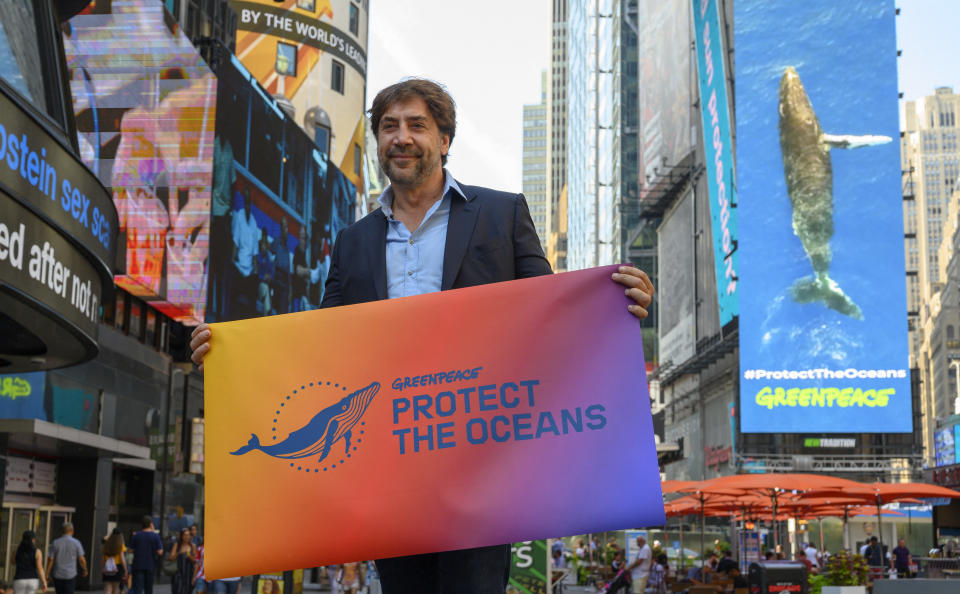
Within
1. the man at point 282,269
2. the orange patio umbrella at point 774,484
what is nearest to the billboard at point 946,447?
the orange patio umbrella at point 774,484

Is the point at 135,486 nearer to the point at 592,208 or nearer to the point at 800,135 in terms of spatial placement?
the point at 800,135

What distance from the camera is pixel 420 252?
12.7ft

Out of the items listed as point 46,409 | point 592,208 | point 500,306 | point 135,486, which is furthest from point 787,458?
point 592,208

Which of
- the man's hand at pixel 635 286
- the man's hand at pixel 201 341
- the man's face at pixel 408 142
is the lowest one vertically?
the man's hand at pixel 201 341

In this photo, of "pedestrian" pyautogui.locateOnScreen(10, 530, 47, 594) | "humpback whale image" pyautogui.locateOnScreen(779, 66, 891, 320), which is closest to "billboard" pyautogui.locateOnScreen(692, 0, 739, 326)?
"humpback whale image" pyautogui.locateOnScreen(779, 66, 891, 320)

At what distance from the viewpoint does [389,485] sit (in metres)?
3.52

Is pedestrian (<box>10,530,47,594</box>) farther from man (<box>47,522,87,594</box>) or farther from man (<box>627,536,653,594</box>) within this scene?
man (<box>627,536,653,594</box>)

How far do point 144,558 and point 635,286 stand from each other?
17.5 m

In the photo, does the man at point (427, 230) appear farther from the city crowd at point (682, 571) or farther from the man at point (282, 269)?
the man at point (282, 269)

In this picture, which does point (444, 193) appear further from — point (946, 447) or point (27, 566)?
point (946, 447)

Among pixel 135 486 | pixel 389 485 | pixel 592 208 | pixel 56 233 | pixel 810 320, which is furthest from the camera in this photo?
pixel 592 208

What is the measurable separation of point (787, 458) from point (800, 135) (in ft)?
47.6

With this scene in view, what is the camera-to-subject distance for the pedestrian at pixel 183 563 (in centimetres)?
2038

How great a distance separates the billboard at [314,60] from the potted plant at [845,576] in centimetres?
4709
